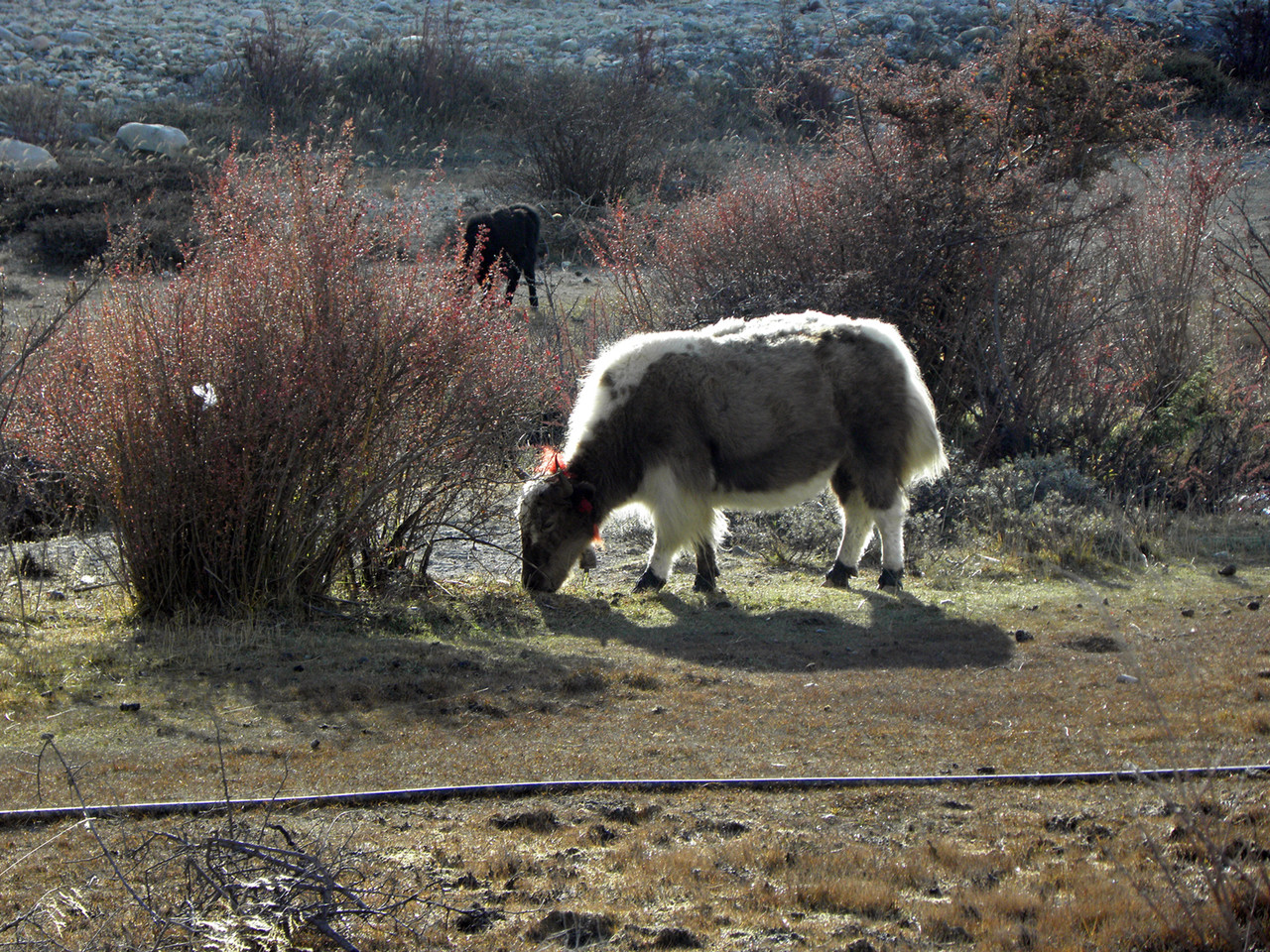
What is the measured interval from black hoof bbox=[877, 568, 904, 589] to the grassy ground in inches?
13.0

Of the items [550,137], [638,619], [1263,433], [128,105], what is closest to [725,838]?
[638,619]

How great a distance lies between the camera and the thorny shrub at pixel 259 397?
24.4ft

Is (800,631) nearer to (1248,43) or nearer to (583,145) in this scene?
(583,145)

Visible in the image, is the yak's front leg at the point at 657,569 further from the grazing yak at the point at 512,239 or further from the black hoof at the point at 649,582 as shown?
the grazing yak at the point at 512,239

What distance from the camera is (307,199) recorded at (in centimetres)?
781

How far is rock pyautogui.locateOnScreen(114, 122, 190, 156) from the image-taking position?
88.2ft

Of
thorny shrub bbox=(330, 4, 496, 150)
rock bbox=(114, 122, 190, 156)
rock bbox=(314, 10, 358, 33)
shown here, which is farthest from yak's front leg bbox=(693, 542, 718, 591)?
rock bbox=(314, 10, 358, 33)

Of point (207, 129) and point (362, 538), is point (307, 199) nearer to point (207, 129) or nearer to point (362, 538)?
point (362, 538)

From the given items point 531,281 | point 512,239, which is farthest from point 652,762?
point 512,239

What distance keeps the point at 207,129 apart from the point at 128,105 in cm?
353

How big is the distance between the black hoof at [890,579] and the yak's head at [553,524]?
2.11 metres

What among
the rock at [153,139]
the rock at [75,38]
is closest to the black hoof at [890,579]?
the rock at [153,139]

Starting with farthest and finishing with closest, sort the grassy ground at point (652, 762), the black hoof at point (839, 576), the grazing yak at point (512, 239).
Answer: the grazing yak at point (512, 239)
the black hoof at point (839, 576)
the grassy ground at point (652, 762)

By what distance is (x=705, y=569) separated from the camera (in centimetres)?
905
